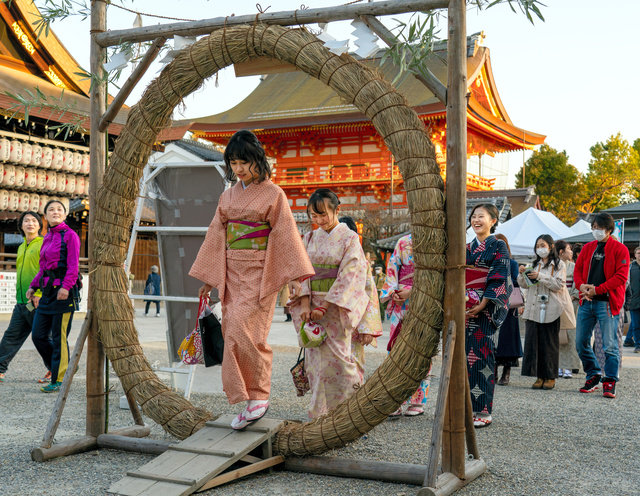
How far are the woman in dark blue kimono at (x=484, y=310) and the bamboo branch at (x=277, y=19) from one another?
70.4 inches

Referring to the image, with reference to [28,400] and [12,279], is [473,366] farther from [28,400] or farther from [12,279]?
[12,279]

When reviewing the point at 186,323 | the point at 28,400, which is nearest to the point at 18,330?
the point at 28,400

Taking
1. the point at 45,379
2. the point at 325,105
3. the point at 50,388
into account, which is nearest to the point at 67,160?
the point at 325,105

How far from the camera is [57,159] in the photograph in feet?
51.2

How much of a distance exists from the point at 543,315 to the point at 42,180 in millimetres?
12829

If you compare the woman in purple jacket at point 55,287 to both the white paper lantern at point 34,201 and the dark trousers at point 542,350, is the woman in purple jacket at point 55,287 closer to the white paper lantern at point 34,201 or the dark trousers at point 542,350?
the dark trousers at point 542,350

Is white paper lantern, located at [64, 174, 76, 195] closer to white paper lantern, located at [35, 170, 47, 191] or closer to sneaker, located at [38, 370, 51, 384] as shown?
white paper lantern, located at [35, 170, 47, 191]

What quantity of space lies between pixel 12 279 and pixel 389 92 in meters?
13.5

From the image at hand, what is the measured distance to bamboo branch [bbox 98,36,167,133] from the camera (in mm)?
3912

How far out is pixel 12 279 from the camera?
48.0ft

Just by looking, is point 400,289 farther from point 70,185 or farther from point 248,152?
point 70,185

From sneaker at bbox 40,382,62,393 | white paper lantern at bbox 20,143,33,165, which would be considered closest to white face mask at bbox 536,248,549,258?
sneaker at bbox 40,382,62,393

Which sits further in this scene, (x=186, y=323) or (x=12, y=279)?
(x=12, y=279)

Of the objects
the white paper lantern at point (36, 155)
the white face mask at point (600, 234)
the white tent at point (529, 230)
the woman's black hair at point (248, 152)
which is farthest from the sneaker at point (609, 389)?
the white paper lantern at point (36, 155)
